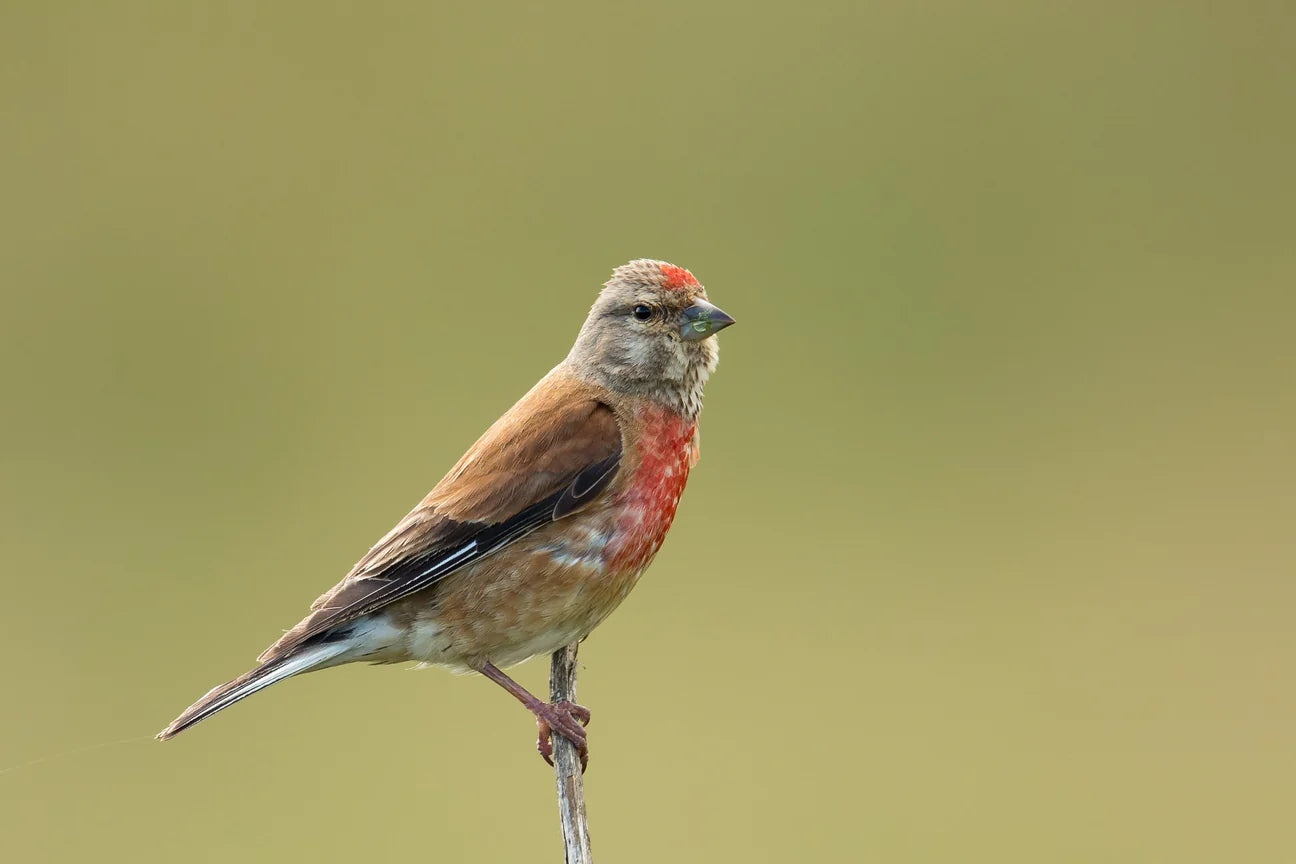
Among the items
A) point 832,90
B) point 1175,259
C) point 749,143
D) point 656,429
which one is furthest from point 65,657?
point 1175,259

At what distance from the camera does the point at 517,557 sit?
4.13 meters

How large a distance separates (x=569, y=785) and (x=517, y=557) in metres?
0.74

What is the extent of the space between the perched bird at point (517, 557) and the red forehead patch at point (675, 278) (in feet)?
1.35

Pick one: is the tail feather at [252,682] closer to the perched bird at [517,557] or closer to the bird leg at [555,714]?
the perched bird at [517,557]

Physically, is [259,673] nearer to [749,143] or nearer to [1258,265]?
Answer: [749,143]

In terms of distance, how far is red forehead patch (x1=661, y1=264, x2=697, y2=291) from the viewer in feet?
14.7

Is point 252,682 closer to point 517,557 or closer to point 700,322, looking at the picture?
point 517,557

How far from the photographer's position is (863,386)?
Result: 8.45 meters

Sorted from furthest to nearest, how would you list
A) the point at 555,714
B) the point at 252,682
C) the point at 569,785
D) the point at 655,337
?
the point at 655,337
the point at 555,714
the point at 252,682
the point at 569,785

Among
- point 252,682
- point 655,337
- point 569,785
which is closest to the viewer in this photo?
point 569,785

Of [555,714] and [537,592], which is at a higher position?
[537,592]

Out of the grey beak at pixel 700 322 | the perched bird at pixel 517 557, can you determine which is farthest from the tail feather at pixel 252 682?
the grey beak at pixel 700 322

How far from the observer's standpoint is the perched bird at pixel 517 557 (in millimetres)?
4078

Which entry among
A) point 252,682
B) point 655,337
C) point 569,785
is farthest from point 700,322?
point 252,682
